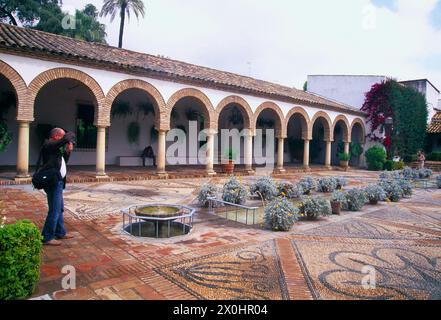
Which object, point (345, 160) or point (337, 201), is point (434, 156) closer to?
point (345, 160)

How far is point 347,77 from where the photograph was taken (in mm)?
26453

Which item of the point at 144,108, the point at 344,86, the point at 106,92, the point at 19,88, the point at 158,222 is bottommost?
the point at 158,222

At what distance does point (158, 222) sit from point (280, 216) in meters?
2.21

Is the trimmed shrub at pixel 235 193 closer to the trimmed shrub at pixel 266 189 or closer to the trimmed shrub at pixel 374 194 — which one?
the trimmed shrub at pixel 266 189

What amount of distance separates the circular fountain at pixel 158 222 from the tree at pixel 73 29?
24477 millimetres

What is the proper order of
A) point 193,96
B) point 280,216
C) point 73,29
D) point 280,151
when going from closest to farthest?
point 280,216 → point 193,96 → point 280,151 → point 73,29

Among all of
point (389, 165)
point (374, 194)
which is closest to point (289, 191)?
point (374, 194)

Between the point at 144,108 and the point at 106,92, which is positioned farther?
the point at 144,108

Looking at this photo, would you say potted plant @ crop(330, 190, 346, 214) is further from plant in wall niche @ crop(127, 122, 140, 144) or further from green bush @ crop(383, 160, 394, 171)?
green bush @ crop(383, 160, 394, 171)

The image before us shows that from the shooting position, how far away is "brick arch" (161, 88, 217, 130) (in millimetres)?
13117

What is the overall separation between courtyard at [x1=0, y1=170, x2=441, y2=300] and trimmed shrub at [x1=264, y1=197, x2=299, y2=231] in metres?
0.19

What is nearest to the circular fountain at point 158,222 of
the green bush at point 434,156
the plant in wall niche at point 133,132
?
the plant in wall niche at point 133,132

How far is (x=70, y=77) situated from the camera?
10.8 metres

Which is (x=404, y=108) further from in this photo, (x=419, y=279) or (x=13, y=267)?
(x=13, y=267)
